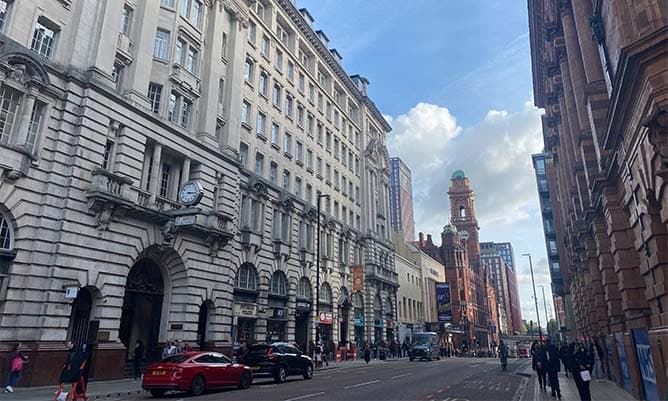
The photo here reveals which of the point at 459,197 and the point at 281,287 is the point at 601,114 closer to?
the point at 281,287

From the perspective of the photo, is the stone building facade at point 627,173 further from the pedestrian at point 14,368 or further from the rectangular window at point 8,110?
the rectangular window at point 8,110

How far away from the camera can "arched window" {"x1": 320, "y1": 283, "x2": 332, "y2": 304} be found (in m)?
42.3

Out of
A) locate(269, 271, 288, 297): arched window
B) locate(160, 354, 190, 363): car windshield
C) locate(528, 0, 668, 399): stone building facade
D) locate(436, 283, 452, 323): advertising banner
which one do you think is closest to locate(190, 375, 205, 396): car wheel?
locate(160, 354, 190, 363): car windshield

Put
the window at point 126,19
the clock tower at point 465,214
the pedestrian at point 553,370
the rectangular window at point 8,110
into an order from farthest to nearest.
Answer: the clock tower at point 465,214 → the window at point 126,19 → the rectangular window at point 8,110 → the pedestrian at point 553,370

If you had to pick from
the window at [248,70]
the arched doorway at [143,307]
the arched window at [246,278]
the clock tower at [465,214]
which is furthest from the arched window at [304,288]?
the clock tower at [465,214]

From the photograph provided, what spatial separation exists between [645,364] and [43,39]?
1066 inches

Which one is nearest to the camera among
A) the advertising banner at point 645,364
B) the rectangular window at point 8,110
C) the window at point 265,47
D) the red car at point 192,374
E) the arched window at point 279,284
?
the advertising banner at point 645,364

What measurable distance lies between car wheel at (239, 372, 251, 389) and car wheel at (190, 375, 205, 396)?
91.0 inches

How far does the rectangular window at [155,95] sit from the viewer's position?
2591cm

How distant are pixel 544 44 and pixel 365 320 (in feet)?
107

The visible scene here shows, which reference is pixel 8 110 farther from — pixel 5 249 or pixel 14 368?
pixel 14 368

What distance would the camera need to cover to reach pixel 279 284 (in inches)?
1410

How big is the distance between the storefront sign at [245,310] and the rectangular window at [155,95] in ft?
44.5

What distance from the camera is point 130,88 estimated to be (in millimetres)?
23547
